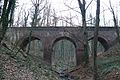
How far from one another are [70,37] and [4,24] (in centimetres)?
2352

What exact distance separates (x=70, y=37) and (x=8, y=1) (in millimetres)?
23348

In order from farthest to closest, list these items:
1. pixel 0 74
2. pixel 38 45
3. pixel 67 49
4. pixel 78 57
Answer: pixel 67 49 → pixel 38 45 → pixel 78 57 → pixel 0 74

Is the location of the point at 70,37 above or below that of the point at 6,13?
below

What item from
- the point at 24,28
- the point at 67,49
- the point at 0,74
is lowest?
the point at 67,49

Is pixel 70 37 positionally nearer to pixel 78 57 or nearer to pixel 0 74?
pixel 78 57

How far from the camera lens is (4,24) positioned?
9867 millimetres

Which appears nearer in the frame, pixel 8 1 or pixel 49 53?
pixel 8 1

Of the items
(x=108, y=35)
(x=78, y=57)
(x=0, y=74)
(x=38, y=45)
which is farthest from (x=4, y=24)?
(x=38, y=45)

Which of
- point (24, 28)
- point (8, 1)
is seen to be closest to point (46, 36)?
point (24, 28)

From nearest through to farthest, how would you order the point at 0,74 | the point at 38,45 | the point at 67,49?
the point at 0,74 → the point at 38,45 → the point at 67,49

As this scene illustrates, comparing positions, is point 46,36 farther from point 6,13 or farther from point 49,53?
point 6,13

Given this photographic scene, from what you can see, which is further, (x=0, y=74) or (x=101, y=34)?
(x=101, y=34)

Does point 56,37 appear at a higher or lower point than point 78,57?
higher

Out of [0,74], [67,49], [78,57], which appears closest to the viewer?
[0,74]
